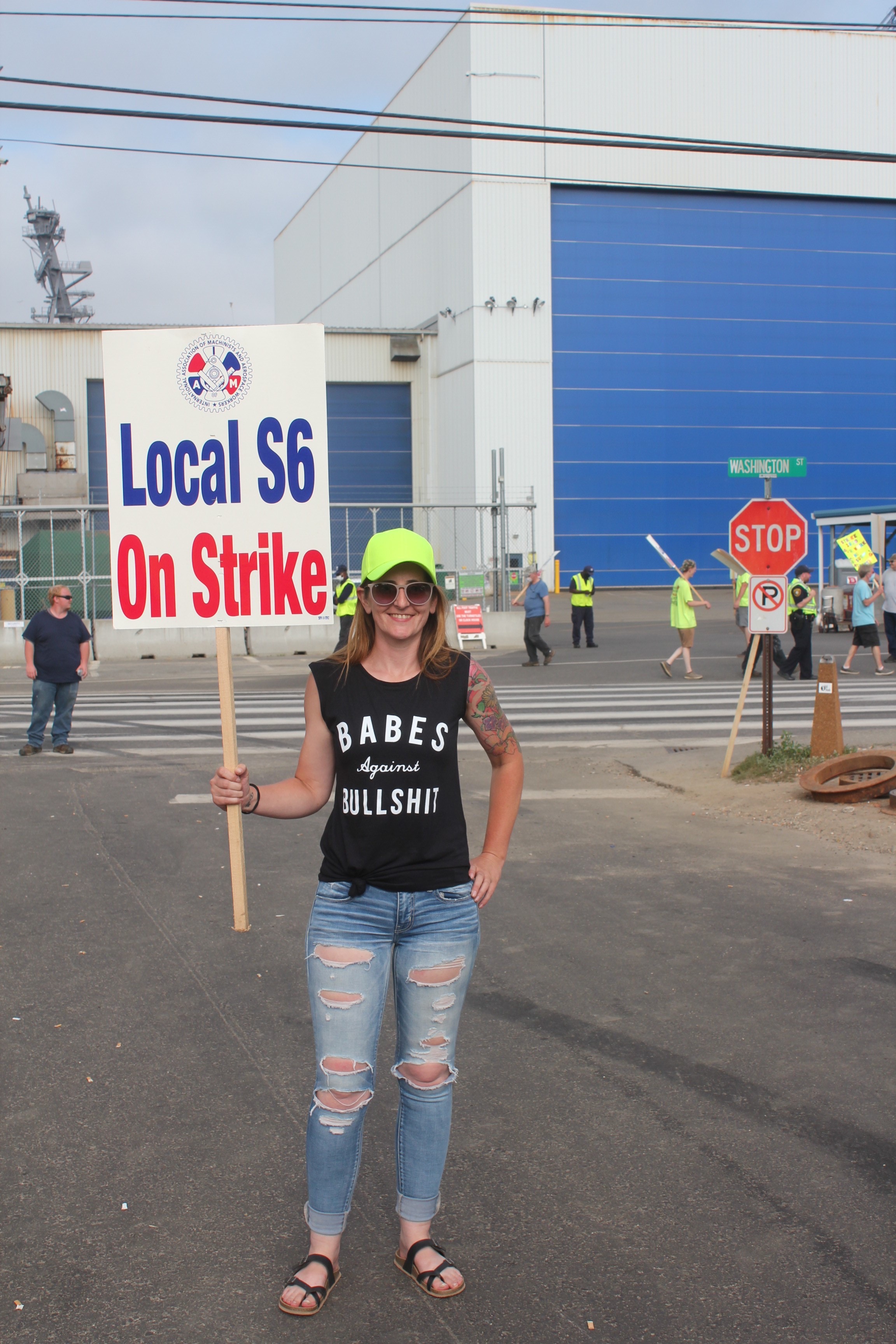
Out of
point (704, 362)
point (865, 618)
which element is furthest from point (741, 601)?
point (704, 362)

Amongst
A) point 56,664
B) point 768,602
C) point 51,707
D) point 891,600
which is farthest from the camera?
point 891,600

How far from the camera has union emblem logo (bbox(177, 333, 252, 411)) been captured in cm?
413

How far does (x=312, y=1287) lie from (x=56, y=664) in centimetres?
1000

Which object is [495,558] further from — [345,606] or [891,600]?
[891,600]

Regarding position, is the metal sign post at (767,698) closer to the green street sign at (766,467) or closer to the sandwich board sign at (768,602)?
the sandwich board sign at (768,602)

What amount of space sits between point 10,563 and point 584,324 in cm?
2355

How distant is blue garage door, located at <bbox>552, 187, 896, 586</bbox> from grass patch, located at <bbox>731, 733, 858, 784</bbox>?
33.4 meters

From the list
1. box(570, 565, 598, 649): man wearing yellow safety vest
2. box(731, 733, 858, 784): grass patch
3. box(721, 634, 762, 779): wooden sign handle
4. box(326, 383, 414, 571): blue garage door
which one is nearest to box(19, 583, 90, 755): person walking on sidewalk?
box(721, 634, 762, 779): wooden sign handle

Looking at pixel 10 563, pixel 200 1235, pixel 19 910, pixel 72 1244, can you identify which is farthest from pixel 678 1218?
pixel 10 563

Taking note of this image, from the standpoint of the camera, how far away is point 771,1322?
9.78 feet

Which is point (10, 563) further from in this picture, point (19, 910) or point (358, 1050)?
point (358, 1050)

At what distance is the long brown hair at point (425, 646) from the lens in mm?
3217

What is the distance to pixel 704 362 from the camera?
4509 centimetres

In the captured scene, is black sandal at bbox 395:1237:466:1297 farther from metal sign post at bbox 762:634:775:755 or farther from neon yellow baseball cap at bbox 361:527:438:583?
metal sign post at bbox 762:634:775:755
